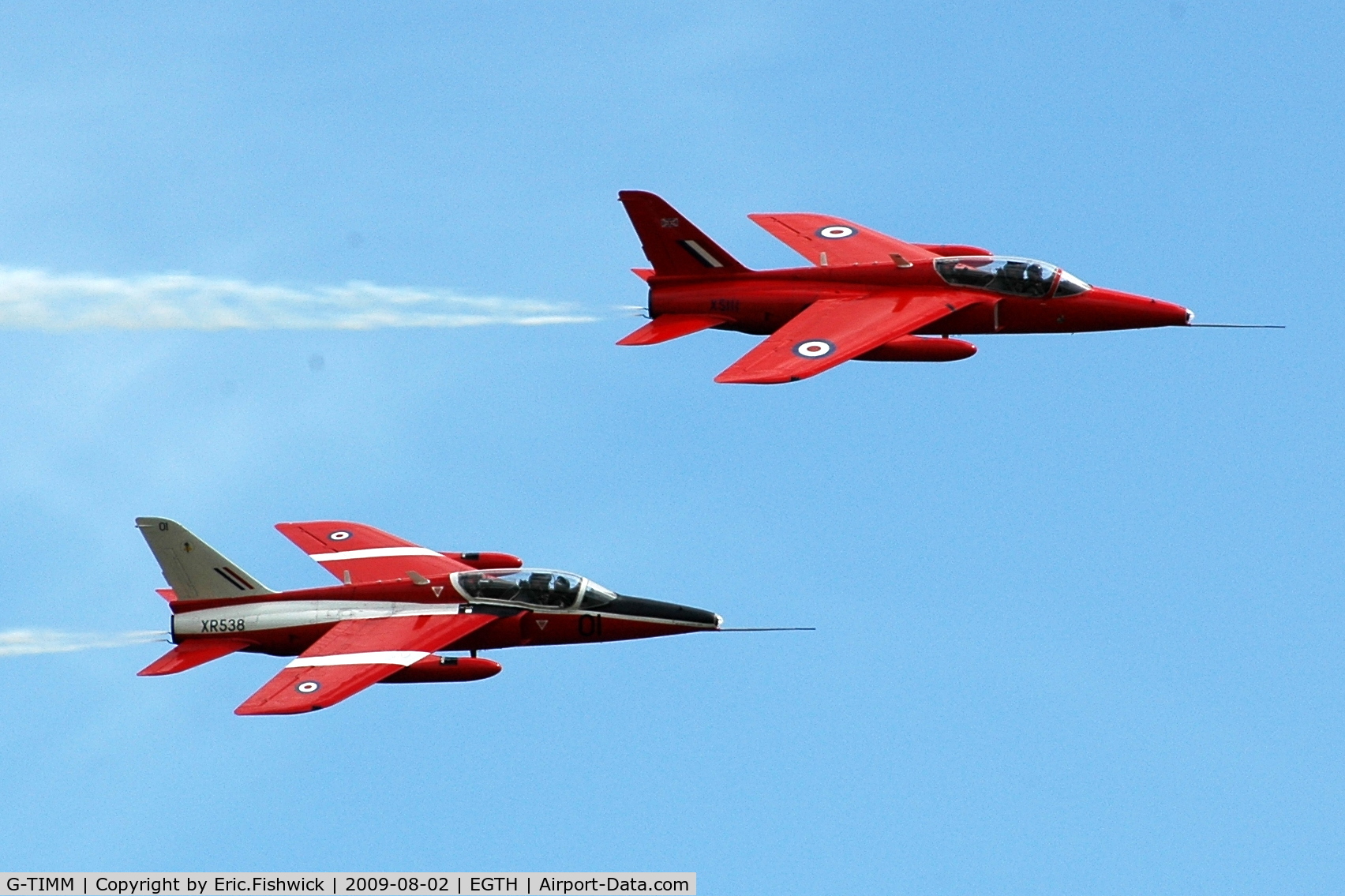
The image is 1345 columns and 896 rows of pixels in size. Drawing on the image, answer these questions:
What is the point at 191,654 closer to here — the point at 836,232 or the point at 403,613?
the point at 403,613

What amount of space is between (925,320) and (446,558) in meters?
11.2

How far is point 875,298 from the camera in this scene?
5188 centimetres

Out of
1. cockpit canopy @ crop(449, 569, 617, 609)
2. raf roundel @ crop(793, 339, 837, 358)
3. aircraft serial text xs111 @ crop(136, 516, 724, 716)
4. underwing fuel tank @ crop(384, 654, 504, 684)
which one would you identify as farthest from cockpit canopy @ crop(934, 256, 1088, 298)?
underwing fuel tank @ crop(384, 654, 504, 684)

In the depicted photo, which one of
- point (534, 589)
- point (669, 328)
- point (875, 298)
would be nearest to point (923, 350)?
point (875, 298)

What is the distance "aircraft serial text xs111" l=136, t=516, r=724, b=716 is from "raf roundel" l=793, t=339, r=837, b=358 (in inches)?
230

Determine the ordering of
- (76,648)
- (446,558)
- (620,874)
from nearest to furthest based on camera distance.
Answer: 1. (620,874)
2. (76,648)
3. (446,558)

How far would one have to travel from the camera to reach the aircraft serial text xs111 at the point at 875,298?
5097cm

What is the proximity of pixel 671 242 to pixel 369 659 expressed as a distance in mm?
12763

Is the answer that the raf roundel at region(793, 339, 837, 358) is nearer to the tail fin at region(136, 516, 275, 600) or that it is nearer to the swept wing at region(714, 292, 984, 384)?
the swept wing at region(714, 292, 984, 384)

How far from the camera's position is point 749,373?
158ft

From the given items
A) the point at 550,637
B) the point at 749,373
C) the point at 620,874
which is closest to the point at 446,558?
the point at 550,637

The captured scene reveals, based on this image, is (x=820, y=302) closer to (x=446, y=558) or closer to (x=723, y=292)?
(x=723, y=292)

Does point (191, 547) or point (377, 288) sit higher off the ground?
point (377, 288)

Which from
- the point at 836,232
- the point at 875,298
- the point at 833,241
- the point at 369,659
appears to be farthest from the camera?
the point at 836,232
